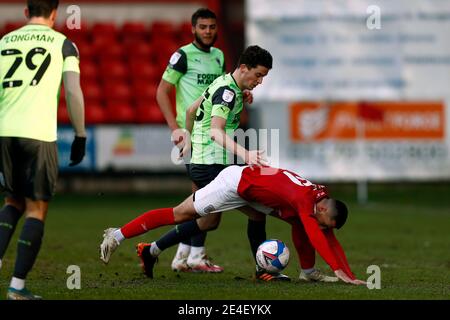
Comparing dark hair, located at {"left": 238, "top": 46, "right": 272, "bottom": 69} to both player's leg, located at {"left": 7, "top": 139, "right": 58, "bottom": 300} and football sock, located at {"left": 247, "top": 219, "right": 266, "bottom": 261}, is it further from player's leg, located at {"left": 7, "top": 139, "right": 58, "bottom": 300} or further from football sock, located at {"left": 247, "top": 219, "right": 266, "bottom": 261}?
player's leg, located at {"left": 7, "top": 139, "right": 58, "bottom": 300}

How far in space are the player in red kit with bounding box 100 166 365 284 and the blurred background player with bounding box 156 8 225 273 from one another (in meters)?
1.35

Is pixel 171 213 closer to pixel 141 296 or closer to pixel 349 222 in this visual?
pixel 141 296

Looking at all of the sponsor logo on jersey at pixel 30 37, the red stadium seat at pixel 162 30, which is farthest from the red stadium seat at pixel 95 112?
the sponsor logo on jersey at pixel 30 37

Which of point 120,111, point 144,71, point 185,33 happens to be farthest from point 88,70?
point 185,33

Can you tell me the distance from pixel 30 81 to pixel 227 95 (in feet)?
6.34

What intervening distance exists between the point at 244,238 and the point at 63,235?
257 cm

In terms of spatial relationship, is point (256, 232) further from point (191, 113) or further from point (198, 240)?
point (191, 113)

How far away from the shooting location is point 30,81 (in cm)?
742

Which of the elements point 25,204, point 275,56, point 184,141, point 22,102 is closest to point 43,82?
point 22,102

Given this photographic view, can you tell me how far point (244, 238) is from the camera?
1416 cm

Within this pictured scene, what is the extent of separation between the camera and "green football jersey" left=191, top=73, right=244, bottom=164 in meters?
8.65

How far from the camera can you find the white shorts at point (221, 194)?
28.4ft

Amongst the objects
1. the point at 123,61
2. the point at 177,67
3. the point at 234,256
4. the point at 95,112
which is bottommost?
the point at 234,256

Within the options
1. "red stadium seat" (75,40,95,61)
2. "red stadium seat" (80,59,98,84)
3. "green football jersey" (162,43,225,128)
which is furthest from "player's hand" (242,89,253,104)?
"red stadium seat" (75,40,95,61)
